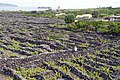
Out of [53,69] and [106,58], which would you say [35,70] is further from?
[106,58]

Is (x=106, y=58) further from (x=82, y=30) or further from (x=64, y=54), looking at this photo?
(x=82, y=30)

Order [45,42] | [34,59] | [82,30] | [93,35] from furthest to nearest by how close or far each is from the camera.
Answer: [82,30], [93,35], [45,42], [34,59]

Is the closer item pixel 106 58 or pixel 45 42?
pixel 106 58

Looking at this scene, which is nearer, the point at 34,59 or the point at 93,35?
the point at 34,59

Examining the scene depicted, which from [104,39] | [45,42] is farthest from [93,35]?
[45,42]

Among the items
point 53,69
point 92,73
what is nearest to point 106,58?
point 92,73

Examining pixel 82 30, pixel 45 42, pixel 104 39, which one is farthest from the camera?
pixel 82 30

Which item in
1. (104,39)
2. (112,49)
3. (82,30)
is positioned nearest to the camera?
(112,49)

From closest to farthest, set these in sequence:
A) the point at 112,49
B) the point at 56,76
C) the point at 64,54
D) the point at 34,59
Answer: the point at 56,76
the point at 34,59
the point at 64,54
the point at 112,49
